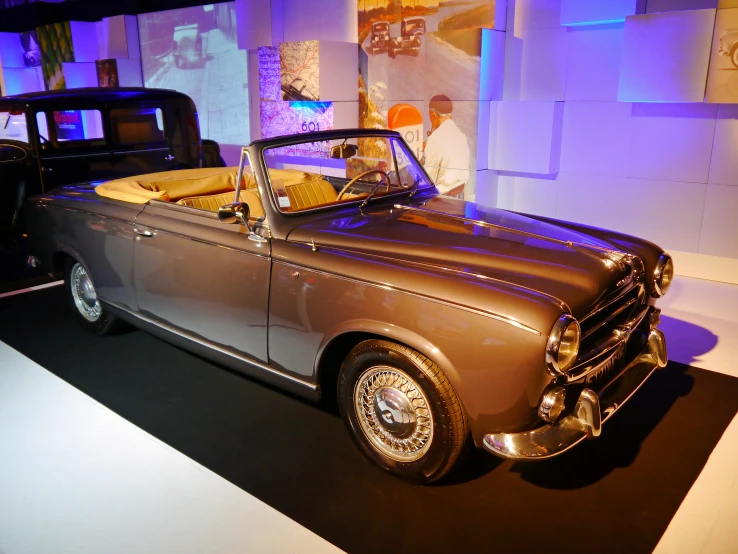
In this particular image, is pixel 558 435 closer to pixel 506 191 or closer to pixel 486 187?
pixel 486 187

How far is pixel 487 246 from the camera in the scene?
10.4ft

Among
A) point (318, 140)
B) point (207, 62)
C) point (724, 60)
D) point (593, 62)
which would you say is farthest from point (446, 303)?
point (207, 62)

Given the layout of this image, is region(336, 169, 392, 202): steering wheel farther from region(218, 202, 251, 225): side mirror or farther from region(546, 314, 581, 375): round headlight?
region(546, 314, 581, 375): round headlight

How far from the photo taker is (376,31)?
8531mm

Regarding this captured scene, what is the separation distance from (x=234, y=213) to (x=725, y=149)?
523 centimetres

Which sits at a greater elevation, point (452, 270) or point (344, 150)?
point (344, 150)

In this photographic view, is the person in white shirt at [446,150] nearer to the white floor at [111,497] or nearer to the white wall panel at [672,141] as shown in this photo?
the white wall panel at [672,141]

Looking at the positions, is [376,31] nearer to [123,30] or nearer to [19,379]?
[19,379]

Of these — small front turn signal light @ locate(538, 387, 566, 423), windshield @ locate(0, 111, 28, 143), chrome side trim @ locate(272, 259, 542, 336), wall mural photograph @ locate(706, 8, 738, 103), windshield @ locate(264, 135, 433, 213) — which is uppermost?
wall mural photograph @ locate(706, 8, 738, 103)

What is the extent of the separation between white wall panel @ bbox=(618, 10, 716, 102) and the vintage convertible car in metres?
3.06

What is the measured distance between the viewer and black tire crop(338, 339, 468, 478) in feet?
8.95

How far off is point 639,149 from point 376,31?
3838 mm

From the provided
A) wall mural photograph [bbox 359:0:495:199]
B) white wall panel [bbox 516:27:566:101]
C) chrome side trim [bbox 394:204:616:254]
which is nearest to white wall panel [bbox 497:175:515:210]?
wall mural photograph [bbox 359:0:495:199]

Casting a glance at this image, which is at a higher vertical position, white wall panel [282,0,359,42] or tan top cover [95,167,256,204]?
white wall panel [282,0,359,42]
